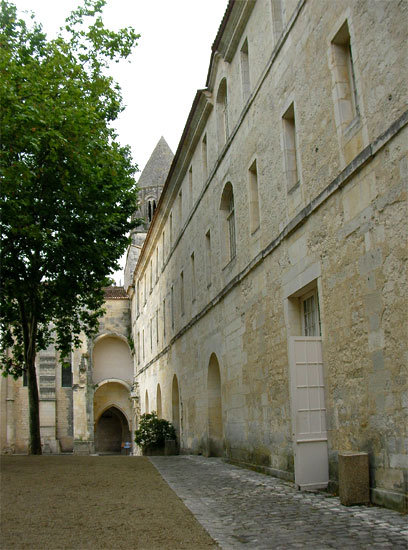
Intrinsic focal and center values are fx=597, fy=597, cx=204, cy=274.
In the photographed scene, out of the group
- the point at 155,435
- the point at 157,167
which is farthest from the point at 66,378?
the point at 157,167

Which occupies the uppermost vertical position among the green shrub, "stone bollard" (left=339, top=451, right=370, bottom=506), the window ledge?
the window ledge

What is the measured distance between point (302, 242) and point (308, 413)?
103 inches

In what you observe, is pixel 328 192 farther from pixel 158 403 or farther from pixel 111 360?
pixel 111 360

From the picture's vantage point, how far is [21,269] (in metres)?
16.4

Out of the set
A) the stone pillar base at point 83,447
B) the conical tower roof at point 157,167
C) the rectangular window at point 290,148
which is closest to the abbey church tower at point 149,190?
the conical tower roof at point 157,167

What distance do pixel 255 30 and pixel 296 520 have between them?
959 cm

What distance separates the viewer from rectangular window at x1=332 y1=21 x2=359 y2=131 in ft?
26.3

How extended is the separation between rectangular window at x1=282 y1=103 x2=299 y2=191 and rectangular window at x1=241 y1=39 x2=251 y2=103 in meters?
2.76

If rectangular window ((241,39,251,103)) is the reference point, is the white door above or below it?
below

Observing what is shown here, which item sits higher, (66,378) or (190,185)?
(190,185)

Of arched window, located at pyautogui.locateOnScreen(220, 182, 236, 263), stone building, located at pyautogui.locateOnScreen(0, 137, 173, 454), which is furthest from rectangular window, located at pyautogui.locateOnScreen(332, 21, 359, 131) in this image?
stone building, located at pyautogui.locateOnScreen(0, 137, 173, 454)

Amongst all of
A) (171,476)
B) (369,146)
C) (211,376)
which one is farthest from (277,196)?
(211,376)

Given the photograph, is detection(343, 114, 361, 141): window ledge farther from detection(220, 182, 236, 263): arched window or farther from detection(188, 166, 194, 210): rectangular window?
detection(188, 166, 194, 210): rectangular window

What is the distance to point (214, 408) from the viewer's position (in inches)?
647
